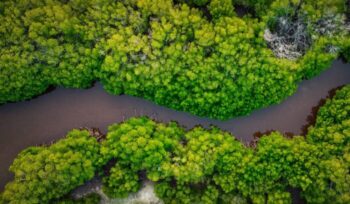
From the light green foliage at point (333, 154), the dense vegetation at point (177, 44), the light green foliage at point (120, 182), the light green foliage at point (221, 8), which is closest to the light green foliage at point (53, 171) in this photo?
the light green foliage at point (120, 182)

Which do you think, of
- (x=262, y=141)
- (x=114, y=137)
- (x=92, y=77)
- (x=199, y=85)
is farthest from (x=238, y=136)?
(x=92, y=77)

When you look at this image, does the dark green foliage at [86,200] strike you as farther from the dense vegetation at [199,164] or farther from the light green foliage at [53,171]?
the dense vegetation at [199,164]

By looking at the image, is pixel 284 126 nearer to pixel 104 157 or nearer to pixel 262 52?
pixel 262 52

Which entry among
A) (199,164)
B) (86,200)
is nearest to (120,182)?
(86,200)

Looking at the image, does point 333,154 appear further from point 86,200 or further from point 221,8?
point 86,200

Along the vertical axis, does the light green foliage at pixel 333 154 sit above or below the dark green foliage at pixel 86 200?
above

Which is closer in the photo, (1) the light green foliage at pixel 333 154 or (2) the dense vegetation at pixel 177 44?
(1) the light green foliage at pixel 333 154

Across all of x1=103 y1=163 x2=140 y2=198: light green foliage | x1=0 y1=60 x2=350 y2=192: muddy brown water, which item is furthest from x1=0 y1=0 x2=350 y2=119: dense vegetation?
x1=103 y1=163 x2=140 y2=198: light green foliage

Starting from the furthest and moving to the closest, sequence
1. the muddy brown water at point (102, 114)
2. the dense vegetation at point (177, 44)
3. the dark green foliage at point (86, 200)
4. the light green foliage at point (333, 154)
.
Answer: the muddy brown water at point (102, 114), the dark green foliage at point (86, 200), the dense vegetation at point (177, 44), the light green foliage at point (333, 154)

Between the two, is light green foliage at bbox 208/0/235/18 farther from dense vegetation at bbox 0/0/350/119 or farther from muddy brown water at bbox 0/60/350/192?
muddy brown water at bbox 0/60/350/192
